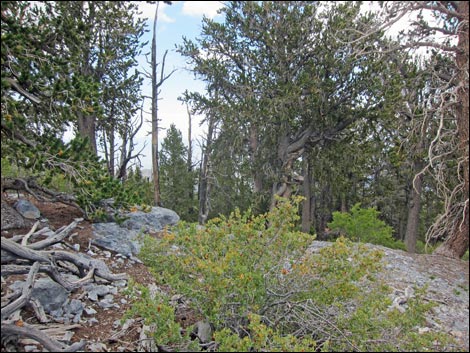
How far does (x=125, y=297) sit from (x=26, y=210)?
7.52ft

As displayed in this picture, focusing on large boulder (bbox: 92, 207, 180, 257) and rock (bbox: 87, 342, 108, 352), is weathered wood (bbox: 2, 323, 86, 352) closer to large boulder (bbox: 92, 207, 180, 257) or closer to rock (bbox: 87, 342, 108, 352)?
rock (bbox: 87, 342, 108, 352)

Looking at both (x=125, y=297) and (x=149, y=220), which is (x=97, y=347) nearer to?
(x=125, y=297)

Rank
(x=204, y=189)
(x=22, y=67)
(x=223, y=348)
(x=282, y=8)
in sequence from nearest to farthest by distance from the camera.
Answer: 1. (x=223, y=348)
2. (x=22, y=67)
3. (x=282, y=8)
4. (x=204, y=189)

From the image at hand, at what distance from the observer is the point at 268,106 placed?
9.90 meters

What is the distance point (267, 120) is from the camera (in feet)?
33.6

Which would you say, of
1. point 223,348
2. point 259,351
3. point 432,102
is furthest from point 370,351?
point 432,102

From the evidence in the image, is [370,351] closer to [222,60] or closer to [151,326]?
[151,326]

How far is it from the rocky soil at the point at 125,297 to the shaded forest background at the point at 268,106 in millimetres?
458

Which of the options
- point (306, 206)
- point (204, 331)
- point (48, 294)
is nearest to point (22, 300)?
point (48, 294)

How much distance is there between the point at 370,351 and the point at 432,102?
439 cm

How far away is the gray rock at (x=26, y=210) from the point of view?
557cm

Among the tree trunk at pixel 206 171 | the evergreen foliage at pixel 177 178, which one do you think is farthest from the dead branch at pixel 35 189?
the evergreen foliage at pixel 177 178

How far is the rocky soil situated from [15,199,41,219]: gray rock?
20cm

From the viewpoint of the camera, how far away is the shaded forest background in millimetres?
3863
